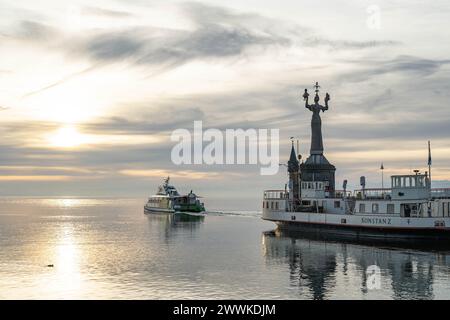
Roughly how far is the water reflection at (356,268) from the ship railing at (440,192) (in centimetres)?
1086

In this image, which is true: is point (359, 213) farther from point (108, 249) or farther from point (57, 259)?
point (57, 259)

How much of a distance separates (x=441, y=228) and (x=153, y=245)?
40539 millimetres

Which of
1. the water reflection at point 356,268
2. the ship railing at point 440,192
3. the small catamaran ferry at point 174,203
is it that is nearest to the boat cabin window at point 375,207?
the water reflection at point 356,268

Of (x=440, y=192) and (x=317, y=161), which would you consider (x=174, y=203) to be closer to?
(x=317, y=161)

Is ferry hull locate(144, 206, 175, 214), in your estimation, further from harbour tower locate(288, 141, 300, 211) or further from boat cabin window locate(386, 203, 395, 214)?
boat cabin window locate(386, 203, 395, 214)

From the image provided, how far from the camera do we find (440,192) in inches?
2980

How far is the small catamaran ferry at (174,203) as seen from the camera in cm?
Answer: 17962

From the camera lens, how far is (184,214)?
178 metres

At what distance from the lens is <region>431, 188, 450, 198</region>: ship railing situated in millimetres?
74688

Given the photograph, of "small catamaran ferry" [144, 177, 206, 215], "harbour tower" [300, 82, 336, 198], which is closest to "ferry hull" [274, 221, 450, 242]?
"harbour tower" [300, 82, 336, 198]

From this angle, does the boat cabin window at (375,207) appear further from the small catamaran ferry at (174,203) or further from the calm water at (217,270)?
the small catamaran ferry at (174,203)

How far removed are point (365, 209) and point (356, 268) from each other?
26129 millimetres

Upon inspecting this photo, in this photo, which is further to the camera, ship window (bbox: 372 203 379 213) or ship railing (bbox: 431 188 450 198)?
ship window (bbox: 372 203 379 213)
